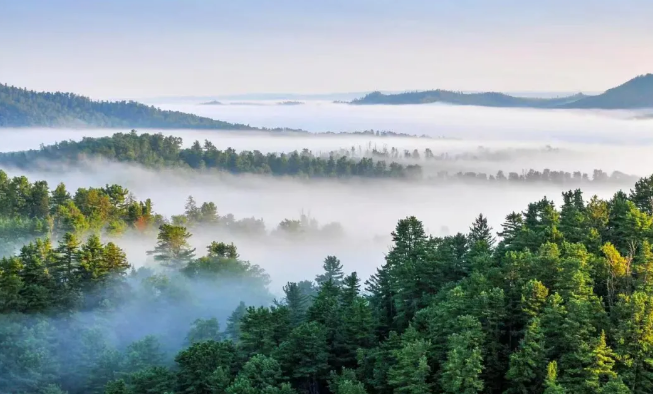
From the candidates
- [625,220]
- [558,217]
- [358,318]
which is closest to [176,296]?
[358,318]

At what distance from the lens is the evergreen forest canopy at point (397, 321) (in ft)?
127

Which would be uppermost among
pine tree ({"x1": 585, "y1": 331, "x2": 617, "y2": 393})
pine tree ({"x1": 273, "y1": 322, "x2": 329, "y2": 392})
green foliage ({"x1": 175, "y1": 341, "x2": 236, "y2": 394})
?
pine tree ({"x1": 585, "y1": 331, "x2": 617, "y2": 393})

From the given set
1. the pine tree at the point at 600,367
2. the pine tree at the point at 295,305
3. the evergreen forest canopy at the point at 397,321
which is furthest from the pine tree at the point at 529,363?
the pine tree at the point at 295,305

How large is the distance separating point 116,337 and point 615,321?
54823 mm

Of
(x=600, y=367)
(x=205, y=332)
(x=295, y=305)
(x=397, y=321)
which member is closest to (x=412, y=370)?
(x=600, y=367)

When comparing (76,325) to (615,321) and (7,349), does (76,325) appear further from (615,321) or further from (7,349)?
(615,321)

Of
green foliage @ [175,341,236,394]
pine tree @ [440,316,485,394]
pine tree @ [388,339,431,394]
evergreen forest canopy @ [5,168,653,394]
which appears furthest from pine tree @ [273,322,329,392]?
pine tree @ [440,316,485,394]

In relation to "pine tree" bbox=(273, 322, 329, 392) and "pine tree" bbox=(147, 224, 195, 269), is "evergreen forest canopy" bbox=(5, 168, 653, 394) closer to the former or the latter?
"pine tree" bbox=(273, 322, 329, 392)

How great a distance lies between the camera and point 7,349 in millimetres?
61031

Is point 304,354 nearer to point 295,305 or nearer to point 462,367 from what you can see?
point 462,367

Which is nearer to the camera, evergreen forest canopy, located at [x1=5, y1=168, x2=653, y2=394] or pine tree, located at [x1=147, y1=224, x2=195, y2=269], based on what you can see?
evergreen forest canopy, located at [x1=5, y1=168, x2=653, y2=394]

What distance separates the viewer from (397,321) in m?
54.7

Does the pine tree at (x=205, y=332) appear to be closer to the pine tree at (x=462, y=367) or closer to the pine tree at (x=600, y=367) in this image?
the pine tree at (x=462, y=367)

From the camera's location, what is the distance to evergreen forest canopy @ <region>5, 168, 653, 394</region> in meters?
38.6
